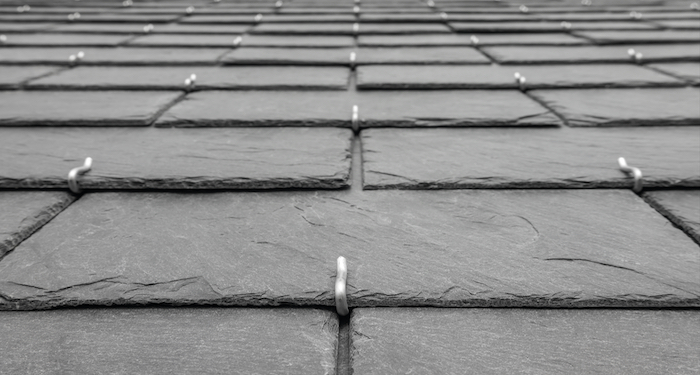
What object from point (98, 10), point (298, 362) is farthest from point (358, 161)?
point (98, 10)

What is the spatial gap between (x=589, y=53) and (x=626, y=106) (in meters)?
0.53

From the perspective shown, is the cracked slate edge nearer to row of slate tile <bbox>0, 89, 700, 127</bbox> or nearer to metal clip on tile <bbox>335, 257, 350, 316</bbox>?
row of slate tile <bbox>0, 89, 700, 127</bbox>

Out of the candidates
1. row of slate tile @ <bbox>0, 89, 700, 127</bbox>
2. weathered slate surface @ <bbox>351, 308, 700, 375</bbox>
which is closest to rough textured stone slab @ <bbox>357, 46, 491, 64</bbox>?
row of slate tile @ <bbox>0, 89, 700, 127</bbox>

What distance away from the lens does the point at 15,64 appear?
154cm

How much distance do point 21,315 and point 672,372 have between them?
0.81m

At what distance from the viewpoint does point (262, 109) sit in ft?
3.88

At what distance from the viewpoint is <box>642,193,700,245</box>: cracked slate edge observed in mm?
743

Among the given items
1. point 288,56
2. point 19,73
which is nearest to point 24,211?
point 19,73

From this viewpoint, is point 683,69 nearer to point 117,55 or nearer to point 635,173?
point 635,173

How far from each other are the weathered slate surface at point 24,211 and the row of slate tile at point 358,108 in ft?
0.93

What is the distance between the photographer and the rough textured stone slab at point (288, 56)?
156cm

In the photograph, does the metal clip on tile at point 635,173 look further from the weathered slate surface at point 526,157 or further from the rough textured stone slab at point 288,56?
the rough textured stone slab at point 288,56

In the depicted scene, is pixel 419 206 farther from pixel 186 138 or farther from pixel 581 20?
pixel 581 20

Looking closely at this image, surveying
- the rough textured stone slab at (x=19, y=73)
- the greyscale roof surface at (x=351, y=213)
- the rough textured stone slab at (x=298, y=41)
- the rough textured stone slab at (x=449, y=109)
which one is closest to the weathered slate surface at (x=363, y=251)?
the greyscale roof surface at (x=351, y=213)
